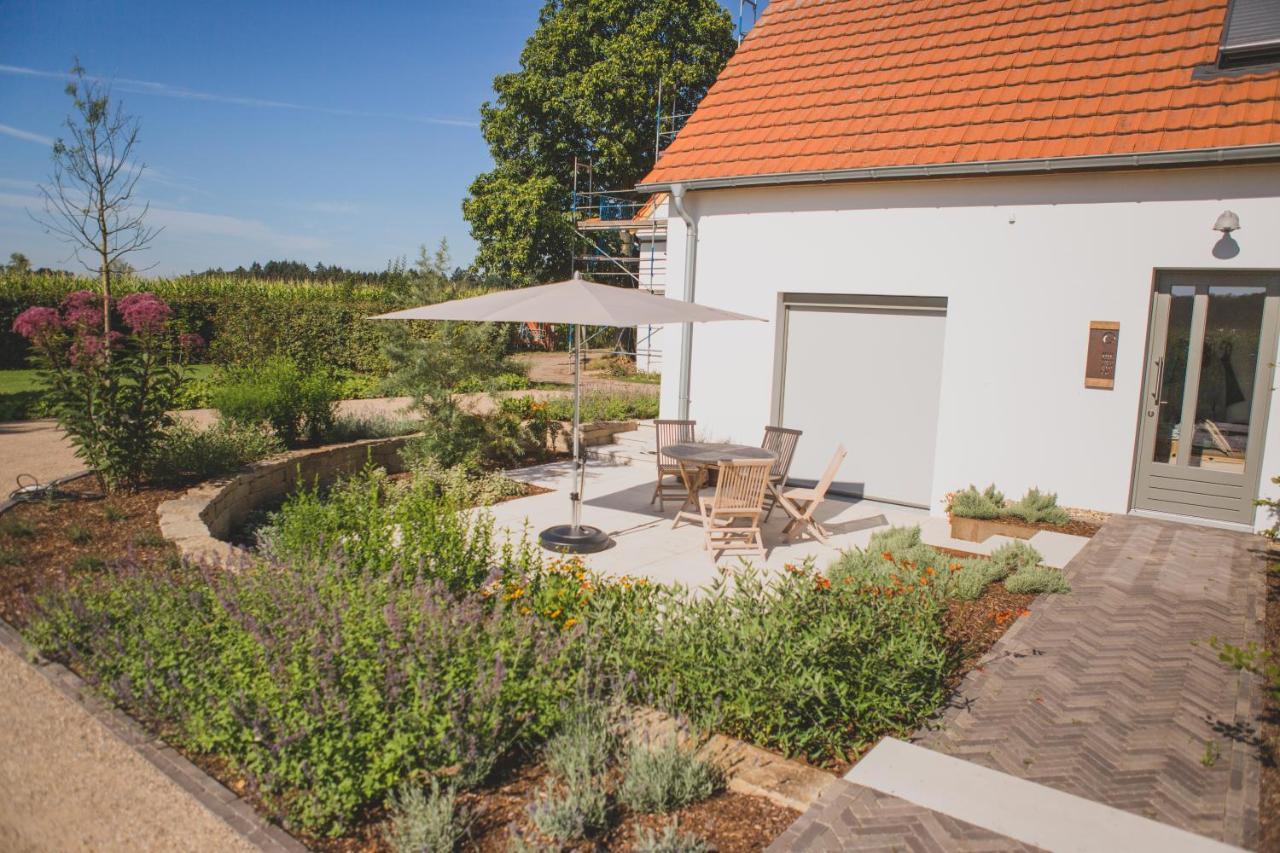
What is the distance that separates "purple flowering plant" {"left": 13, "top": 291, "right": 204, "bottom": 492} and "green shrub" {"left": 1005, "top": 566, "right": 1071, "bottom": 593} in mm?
7144

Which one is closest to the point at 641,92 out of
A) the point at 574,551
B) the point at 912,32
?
the point at 912,32

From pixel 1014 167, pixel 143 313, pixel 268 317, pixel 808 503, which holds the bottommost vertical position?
pixel 808 503

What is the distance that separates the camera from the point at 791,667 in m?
3.81

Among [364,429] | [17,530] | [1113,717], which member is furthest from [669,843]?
[364,429]

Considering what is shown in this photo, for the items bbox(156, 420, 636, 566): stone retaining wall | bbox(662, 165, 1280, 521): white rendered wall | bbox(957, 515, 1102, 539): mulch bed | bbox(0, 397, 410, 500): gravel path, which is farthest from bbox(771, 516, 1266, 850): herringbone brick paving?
bbox(0, 397, 410, 500): gravel path

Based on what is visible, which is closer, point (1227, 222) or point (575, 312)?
point (575, 312)

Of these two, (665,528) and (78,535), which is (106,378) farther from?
(665,528)

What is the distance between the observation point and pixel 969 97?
916 cm

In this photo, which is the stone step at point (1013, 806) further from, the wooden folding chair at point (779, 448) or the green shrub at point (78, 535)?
the green shrub at point (78, 535)

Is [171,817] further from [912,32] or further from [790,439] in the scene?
[912,32]

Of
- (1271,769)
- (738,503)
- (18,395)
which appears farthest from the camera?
(18,395)

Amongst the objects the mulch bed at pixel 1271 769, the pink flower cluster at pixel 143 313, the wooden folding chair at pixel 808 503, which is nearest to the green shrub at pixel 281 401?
the pink flower cluster at pixel 143 313

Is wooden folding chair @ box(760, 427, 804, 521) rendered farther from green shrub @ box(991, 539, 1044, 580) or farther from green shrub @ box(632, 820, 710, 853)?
green shrub @ box(632, 820, 710, 853)

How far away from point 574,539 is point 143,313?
4.31 metres
